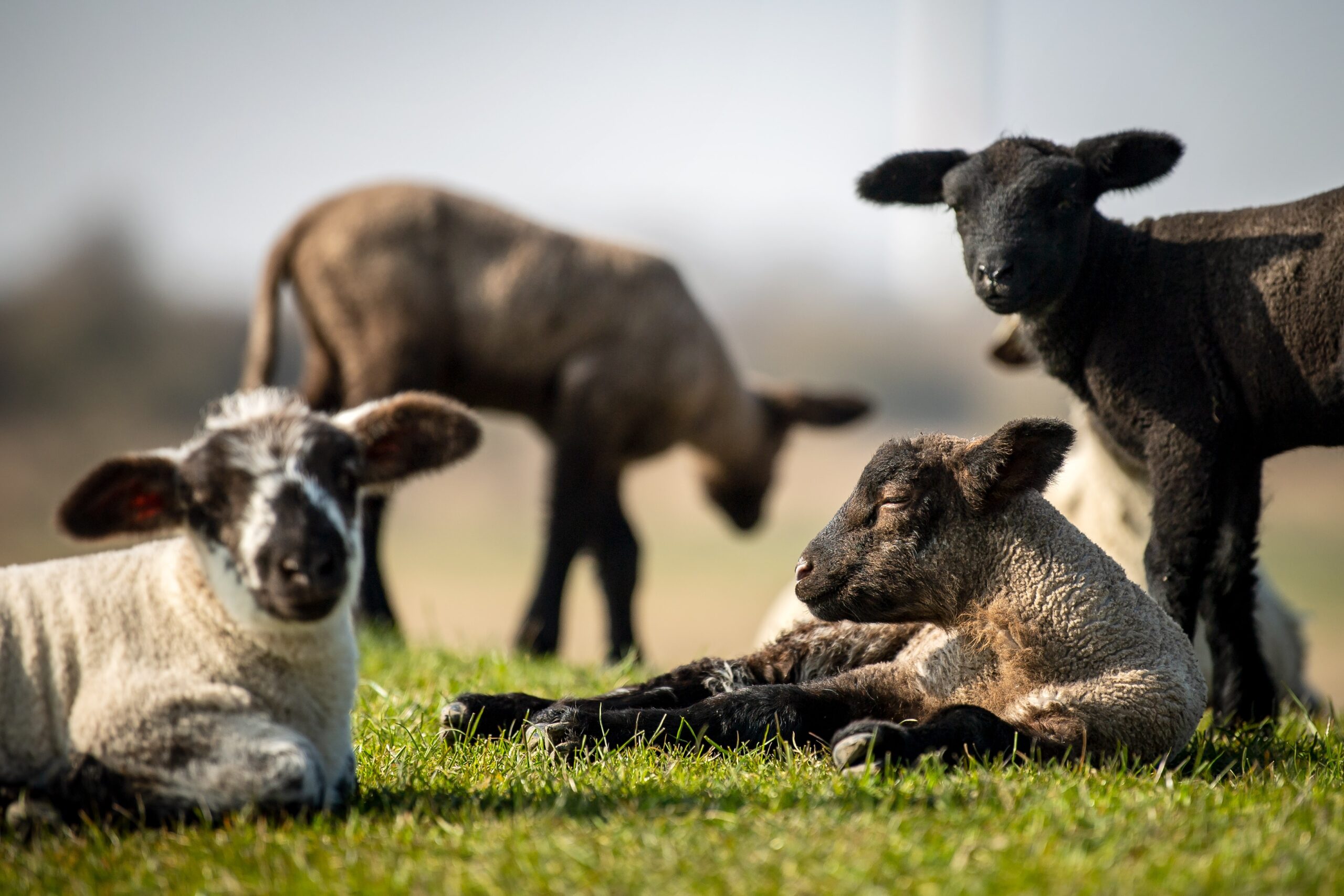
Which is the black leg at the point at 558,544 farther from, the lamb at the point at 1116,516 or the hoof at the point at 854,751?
the hoof at the point at 854,751

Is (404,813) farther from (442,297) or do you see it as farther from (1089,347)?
(442,297)

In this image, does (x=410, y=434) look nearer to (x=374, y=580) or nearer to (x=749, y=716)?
(x=749, y=716)

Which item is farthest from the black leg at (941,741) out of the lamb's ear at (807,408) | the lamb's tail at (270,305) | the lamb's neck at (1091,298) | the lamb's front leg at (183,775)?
the lamb's ear at (807,408)

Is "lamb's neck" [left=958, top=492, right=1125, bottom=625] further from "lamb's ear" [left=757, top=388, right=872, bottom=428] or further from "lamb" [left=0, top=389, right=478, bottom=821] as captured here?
"lamb's ear" [left=757, top=388, right=872, bottom=428]

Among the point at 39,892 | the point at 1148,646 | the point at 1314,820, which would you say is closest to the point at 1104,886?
the point at 1314,820

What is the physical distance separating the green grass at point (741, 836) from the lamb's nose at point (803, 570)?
0.62 metres

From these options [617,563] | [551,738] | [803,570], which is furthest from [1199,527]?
[617,563]

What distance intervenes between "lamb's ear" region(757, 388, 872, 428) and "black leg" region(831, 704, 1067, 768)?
8.93 m

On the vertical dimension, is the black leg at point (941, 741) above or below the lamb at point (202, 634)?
below

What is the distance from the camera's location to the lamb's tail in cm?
1005

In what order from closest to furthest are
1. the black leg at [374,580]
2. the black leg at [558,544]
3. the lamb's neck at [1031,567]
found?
the lamb's neck at [1031,567]
the black leg at [374,580]
the black leg at [558,544]

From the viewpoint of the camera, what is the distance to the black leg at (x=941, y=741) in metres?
3.88

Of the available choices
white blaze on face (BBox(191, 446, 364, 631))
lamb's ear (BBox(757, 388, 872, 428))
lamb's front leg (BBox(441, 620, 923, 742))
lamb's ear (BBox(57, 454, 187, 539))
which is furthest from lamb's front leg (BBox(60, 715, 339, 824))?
lamb's ear (BBox(757, 388, 872, 428))

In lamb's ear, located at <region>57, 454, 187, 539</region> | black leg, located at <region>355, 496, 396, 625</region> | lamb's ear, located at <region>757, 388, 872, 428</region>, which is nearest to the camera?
lamb's ear, located at <region>57, 454, 187, 539</region>
